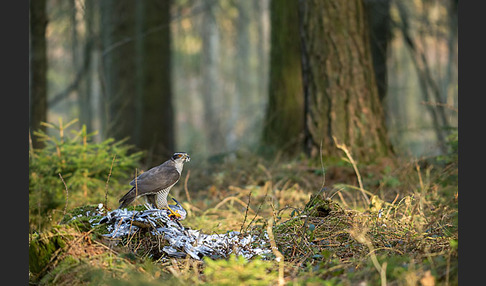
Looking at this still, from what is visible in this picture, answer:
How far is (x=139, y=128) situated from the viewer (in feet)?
29.5

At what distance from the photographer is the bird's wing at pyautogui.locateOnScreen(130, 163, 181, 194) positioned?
369 cm

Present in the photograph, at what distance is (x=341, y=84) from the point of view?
6664 millimetres

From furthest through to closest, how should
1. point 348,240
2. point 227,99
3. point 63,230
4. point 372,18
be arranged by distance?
point 227,99
point 372,18
point 348,240
point 63,230

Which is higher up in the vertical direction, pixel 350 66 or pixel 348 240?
pixel 350 66

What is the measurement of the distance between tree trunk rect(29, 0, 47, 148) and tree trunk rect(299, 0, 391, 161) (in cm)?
365

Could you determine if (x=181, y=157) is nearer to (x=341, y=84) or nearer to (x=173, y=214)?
(x=173, y=214)

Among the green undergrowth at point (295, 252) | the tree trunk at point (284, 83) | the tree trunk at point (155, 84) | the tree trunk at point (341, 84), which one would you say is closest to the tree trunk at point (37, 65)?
the tree trunk at point (155, 84)

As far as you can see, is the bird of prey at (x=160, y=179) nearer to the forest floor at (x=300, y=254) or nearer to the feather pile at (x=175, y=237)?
the feather pile at (x=175, y=237)

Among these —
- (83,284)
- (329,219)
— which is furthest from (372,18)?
(83,284)

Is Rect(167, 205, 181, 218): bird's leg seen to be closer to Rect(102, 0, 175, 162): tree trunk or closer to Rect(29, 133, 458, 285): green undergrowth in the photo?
Rect(29, 133, 458, 285): green undergrowth

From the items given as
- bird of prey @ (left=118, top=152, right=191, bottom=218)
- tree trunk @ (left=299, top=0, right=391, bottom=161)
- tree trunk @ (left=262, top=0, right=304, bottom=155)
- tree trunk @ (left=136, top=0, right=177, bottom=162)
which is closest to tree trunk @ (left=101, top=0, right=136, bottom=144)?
tree trunk @ (left=136, top=0, right=177, bottom=162)

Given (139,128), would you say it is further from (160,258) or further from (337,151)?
(160,258)

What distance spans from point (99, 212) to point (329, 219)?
1.83 m

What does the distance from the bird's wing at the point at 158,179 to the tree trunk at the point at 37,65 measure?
12.5 feet
